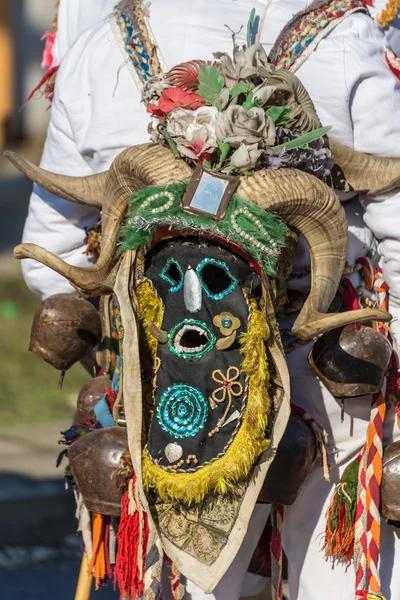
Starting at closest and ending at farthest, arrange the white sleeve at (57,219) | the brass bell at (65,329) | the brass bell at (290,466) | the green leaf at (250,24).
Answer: the green leaf at (250,24), the brass bell at (290,466), the white sleeve at (57,219), the brass bell at (65,329)

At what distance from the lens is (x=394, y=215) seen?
2.99 m

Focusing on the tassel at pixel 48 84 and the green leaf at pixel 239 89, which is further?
the tassel at pixel 48 84

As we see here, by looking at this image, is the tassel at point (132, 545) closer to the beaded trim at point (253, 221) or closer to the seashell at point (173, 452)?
the seashell at point (173, 452)

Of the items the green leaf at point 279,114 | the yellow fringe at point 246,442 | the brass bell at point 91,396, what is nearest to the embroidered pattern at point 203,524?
the yellow fringe at point 246,442

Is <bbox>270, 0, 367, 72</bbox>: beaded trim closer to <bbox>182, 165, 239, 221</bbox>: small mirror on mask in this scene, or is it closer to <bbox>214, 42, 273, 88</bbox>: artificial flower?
<bbox>214, 42, 273, 88</bbox>: artificial flower

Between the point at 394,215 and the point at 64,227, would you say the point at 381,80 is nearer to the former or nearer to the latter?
the point at 394,215

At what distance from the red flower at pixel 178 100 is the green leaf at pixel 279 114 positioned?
173 mm

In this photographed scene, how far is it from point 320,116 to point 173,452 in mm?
965

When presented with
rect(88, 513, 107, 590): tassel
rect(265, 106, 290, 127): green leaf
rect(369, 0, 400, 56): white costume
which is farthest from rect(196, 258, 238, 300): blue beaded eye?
rect(369, 0, 400, 56): white costume

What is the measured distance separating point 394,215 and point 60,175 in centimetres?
94

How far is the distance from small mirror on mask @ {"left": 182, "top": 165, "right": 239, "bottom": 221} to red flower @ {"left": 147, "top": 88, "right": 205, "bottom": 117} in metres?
0.18

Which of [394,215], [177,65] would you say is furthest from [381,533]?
[177,65]

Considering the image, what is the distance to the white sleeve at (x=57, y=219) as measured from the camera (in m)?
3.33

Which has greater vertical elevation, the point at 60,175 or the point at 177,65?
the point at 177,65
